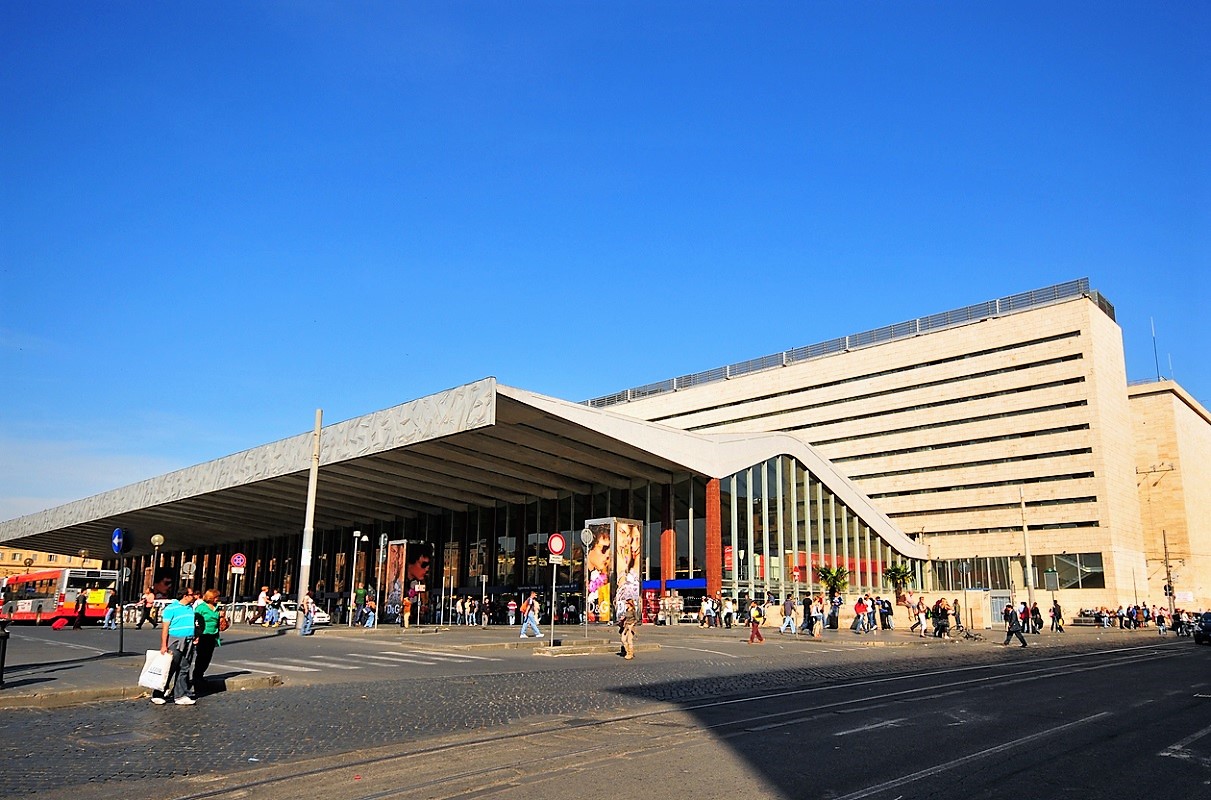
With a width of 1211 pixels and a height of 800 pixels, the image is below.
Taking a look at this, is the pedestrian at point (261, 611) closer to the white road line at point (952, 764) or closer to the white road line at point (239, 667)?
the white road line at point (239, 667)

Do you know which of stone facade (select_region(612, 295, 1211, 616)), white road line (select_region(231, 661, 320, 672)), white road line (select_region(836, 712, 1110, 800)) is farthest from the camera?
stone facade (select_region(612, 295, 1211, 616))

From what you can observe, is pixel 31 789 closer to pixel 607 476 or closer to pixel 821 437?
pixel 607 476

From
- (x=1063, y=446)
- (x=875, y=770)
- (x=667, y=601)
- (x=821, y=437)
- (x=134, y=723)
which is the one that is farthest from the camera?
(x=821, y=437)

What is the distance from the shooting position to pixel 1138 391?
97.5 meters

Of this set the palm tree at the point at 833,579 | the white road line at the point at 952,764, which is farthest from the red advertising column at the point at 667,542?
the white road line at the point at 952,764

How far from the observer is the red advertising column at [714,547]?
46156 millimetres

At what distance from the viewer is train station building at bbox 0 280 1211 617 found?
153ft

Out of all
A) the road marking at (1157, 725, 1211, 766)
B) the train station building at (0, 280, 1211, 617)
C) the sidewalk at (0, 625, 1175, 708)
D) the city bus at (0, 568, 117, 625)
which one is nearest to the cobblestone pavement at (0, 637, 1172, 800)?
the sidewalk at (0, 625, 1175, 708)

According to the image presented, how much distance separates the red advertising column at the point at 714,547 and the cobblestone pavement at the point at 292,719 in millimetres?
25112

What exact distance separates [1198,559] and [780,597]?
235 ft

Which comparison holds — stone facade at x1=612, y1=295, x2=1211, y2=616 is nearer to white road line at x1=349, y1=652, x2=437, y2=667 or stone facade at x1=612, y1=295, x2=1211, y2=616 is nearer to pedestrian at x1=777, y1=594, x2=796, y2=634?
pedestrian at x1=777, y1=594, x2=796, y2=634

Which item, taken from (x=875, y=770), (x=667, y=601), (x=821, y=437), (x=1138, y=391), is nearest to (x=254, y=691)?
(x=875, y=770)

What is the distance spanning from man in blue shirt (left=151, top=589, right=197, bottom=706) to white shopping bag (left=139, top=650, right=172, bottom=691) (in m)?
0.07

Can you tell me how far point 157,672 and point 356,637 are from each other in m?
20.8
